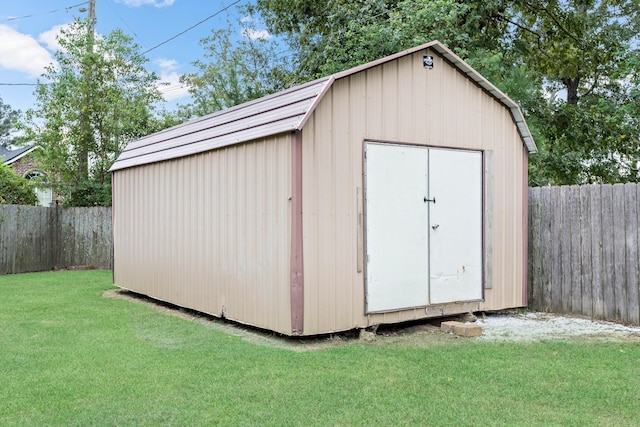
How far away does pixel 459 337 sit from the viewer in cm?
577

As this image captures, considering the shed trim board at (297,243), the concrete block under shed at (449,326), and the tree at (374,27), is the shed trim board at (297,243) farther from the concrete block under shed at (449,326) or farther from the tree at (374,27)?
the tree at (374,27)

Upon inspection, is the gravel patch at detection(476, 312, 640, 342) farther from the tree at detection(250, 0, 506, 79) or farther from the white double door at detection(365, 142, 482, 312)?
the tree at detection(250, 0, 506, 79)

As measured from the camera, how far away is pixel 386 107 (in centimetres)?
609

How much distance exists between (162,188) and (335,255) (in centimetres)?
343

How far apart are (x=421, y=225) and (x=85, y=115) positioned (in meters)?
11.4

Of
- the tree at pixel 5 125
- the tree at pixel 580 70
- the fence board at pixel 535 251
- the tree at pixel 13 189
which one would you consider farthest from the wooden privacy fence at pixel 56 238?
the tree at pixel 5 125

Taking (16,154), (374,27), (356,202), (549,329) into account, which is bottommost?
(549,329)

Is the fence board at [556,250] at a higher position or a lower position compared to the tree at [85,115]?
lower

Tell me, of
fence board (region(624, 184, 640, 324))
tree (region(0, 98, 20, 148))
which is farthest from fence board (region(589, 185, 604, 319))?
tree (region(0, 98, 20, 148))

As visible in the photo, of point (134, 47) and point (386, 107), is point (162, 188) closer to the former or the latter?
point (386, 107)

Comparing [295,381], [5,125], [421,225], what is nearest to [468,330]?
[421,225]

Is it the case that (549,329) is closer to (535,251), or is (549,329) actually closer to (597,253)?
(597,253)

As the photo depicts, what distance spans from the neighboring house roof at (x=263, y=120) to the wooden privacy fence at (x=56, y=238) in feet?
17.5

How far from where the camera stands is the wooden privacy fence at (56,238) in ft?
41.8
